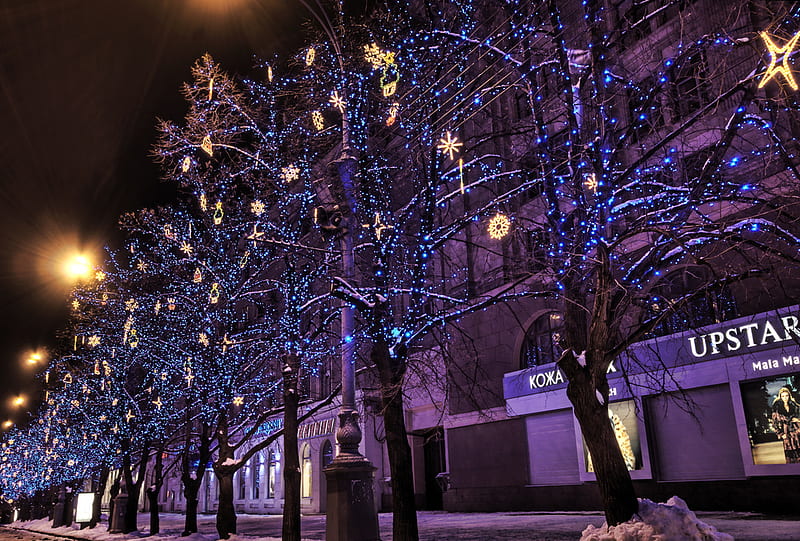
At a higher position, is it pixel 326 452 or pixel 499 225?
pixel 499 225

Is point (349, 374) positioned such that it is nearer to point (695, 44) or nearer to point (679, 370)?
point (695, 44)

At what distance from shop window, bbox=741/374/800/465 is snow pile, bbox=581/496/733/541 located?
776cm

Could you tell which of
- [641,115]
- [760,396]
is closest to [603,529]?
[641,115]

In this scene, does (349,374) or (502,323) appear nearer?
(349,374)

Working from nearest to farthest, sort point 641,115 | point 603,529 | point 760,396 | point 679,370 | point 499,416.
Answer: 1. point 603,529
2. point 641,115
3. point 760,396
4. point 679,370
5. point 499,416

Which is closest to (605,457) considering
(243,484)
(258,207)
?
(258,207)

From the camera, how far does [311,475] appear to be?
32.9 meters

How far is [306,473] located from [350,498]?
77.6ft

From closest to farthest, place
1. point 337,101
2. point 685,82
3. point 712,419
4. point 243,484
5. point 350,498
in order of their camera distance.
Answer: point 350,498
point 685,82
point 337,101
point 712,419
point 243,484

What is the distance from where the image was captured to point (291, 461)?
1541cm

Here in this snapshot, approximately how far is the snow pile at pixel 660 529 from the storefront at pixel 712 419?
15.4ft

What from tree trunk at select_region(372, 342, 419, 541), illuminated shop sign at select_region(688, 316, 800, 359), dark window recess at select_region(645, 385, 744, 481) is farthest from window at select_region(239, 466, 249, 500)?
illuminated shop sign at select_region(688, 316, 800, 359)

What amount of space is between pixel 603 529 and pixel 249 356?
14.5m

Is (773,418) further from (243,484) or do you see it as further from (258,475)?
(243,484)
